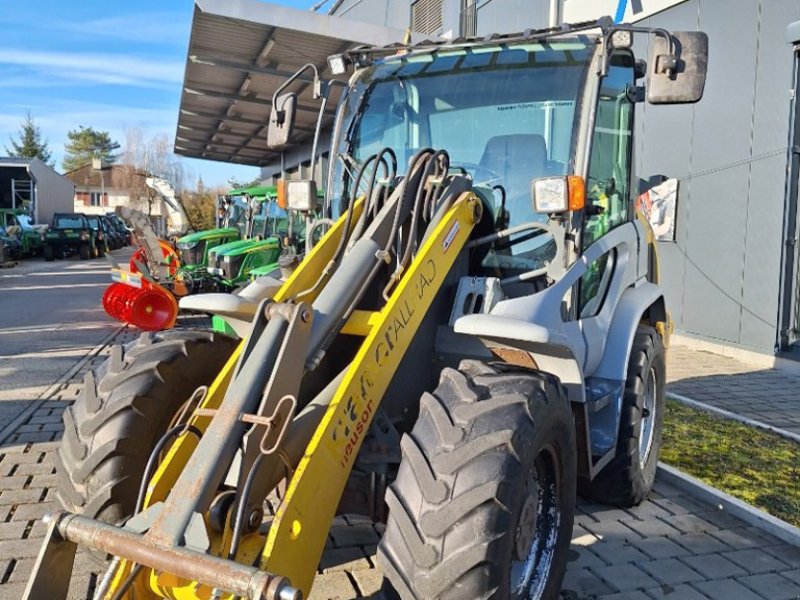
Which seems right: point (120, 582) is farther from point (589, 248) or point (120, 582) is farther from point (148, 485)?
point (589, 248)

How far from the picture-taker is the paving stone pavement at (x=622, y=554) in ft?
12.4

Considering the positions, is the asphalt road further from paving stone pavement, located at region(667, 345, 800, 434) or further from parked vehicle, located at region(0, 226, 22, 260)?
paving stone pavement, located at region(667, 345, 800, 434)

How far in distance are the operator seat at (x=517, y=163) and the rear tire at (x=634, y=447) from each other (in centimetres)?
133

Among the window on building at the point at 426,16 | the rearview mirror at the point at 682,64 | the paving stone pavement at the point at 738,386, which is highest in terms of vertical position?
the window on building at the point at 426,16

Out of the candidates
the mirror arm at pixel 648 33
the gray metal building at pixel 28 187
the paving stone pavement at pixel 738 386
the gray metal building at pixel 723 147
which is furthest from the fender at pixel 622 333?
the gray metal building at pixel 28 187

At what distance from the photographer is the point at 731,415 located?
7.16 metres

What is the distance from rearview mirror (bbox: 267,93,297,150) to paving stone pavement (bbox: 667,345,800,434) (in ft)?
17.3

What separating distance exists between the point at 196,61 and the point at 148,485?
14.0 meters

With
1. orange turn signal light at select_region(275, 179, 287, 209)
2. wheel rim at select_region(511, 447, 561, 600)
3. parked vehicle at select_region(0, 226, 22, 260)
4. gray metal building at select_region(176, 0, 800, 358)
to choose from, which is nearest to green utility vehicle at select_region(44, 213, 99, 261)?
parked vehicle at select_region(0, 226, 22, 260)

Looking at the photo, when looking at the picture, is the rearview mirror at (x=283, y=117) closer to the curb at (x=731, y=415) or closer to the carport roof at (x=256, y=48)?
the curb at (x=731, y=415)

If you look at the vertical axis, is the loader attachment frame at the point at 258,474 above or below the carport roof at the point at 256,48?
below

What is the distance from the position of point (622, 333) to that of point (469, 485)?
2.30m

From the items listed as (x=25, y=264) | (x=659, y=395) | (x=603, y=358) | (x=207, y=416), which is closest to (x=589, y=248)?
(x=603, y=358)

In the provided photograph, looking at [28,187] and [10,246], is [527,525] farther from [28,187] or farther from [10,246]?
[28,187]
